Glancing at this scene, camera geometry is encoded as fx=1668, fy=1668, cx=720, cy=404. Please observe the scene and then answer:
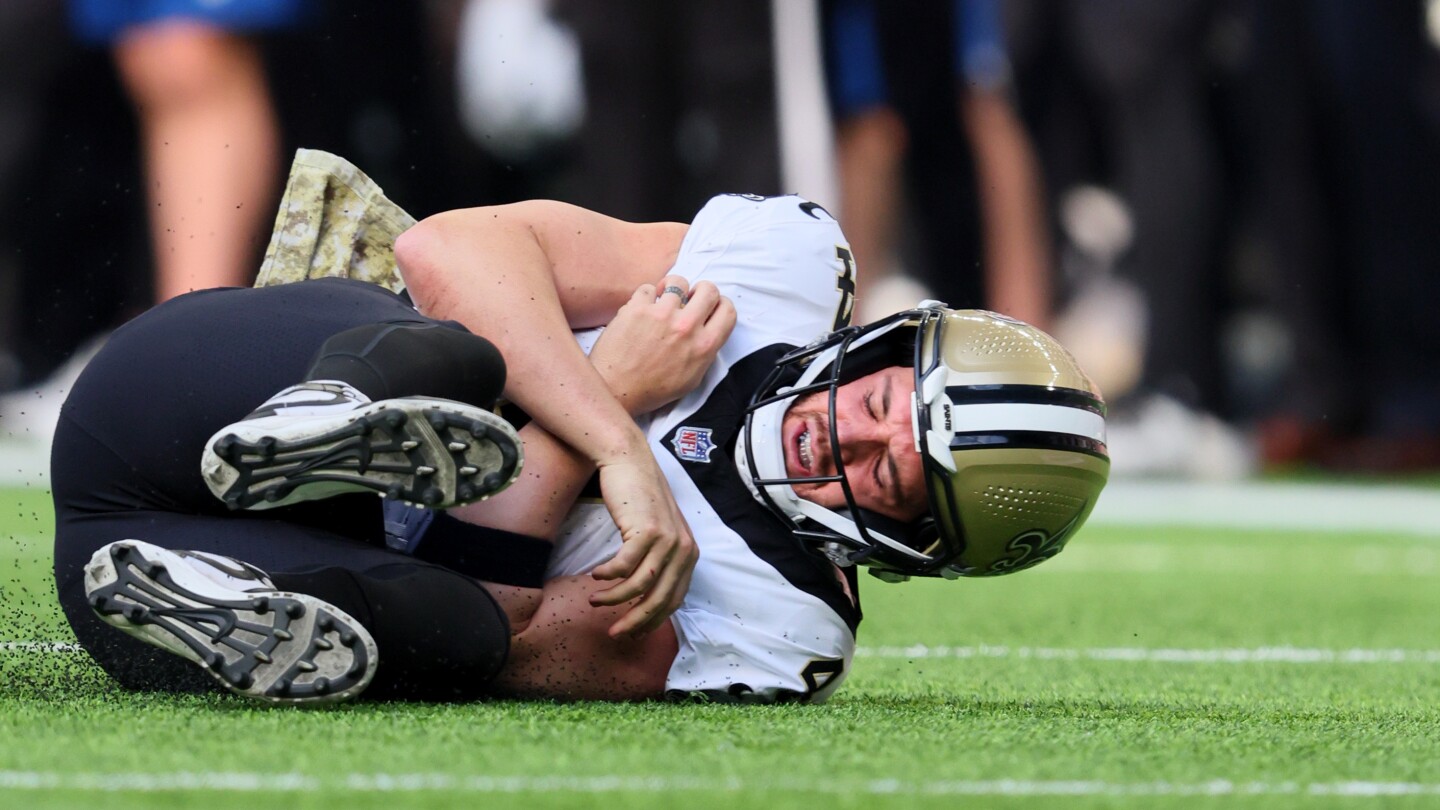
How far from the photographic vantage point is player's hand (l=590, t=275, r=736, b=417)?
90.3 inches

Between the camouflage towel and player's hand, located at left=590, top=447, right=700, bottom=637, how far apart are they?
22.4 inches

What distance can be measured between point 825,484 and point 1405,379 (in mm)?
7910

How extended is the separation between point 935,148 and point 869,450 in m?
6.92

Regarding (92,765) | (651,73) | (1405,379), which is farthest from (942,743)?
(1405,379)

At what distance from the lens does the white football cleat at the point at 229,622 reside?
6.10 feet

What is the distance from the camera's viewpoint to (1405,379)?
30.3 feet

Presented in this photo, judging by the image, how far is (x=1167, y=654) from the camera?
328cm

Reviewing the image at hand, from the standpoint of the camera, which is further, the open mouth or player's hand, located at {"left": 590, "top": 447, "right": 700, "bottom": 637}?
the open mouth

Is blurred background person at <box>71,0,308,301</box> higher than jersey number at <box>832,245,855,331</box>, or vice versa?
jersey number at <box>832,245,855,331</box>

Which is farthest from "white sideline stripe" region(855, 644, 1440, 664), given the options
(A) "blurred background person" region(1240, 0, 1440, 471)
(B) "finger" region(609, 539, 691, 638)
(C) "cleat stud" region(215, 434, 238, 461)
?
(A) "blurred background person" region(1240, 0, 1440, 471)

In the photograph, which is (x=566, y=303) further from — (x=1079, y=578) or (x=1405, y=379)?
(x=1405, y=379)

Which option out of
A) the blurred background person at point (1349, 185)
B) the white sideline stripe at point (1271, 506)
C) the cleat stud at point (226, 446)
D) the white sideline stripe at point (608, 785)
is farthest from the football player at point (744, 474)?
the blurred background person at point (1349, 185)

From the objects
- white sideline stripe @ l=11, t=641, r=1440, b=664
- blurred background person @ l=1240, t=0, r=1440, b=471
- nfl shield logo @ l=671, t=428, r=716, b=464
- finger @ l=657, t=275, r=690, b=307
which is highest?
finger @ l=657, t=275, r=690, b=307

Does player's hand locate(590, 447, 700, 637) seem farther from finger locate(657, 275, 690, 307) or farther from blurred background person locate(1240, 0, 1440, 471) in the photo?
blurred background person locate(1240, 0, 1440, 471)
